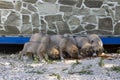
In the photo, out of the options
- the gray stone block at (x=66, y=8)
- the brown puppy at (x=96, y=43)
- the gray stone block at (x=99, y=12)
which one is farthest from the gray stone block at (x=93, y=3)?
the brown puppy at (x=96, y=43)

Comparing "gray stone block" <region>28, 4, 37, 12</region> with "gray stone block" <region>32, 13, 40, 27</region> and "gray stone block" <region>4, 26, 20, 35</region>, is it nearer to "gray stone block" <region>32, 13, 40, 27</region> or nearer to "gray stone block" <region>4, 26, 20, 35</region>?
"gray stone block" <region>32, 13, 40, 27</region>

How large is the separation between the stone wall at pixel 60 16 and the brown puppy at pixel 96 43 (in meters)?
0.67

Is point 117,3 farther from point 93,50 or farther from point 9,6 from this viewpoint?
point 9,6

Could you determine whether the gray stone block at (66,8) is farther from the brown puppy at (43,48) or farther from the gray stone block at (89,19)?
the brown puppy at (43,48)

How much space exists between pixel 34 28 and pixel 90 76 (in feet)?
11.8

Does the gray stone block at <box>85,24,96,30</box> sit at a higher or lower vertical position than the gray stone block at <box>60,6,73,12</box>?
lower

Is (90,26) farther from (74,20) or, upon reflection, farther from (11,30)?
(11,30)

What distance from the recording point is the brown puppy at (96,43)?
416 inches

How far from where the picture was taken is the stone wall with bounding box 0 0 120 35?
1140 centimetres

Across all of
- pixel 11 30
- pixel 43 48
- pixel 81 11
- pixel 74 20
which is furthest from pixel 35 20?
pixel 43 48

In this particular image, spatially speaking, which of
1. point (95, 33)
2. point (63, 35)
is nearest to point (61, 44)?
point (63, 35)

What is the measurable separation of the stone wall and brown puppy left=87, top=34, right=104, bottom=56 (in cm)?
67

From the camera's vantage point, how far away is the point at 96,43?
35.1 ft

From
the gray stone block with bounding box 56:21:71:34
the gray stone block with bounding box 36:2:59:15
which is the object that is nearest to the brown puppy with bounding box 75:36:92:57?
the gray stone block with bounding box 56:21:71:34
